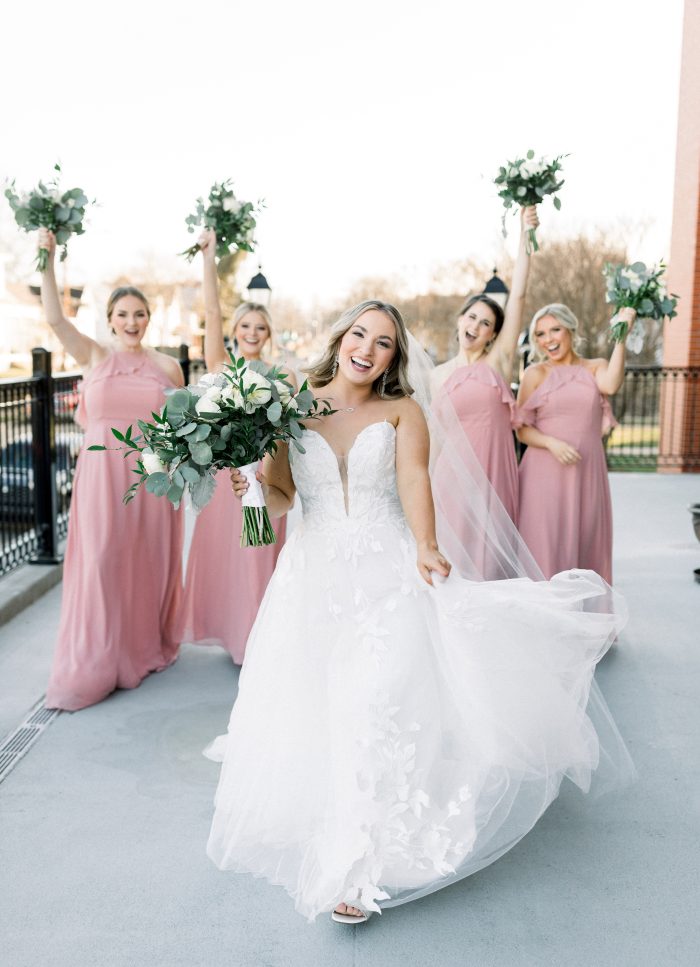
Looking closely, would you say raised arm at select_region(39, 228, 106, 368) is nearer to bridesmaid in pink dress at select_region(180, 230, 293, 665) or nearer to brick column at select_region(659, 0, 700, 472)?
bridesmaid in pink dress at select_region(180, 230, 293, 665)

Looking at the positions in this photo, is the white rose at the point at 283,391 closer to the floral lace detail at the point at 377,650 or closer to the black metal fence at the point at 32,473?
the floral lace detail at the point at 377,650

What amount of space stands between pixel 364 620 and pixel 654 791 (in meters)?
1.70

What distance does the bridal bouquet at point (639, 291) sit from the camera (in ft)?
19.0

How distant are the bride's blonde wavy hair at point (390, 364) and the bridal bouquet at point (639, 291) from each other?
278 centimetres

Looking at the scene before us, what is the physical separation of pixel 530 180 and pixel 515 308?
0.78 metres

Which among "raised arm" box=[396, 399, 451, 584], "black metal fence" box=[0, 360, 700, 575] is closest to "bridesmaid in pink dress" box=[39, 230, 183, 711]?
"black metal fence" box=[0, 360, 700, 575]

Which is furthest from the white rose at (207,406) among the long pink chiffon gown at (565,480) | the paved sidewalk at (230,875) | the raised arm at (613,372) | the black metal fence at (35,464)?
the black metal fence at (35,464)

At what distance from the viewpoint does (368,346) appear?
3.28 m

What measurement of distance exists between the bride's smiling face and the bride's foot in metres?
1.83

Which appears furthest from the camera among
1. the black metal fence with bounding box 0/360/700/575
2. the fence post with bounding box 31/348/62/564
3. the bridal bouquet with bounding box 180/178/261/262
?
the fence post with bounding box 31/348/62/564

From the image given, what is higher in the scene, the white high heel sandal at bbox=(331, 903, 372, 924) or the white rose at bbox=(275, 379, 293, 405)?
the white rose at bbox=(275, 379, 293, 405)

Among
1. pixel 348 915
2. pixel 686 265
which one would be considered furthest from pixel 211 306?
pixel 686 265

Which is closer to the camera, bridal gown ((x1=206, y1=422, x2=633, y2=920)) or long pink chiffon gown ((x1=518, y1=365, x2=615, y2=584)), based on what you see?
bridal gown ((x1=206, y1=422, x2=633, y2=920))

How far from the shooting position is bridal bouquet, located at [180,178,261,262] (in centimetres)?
518
